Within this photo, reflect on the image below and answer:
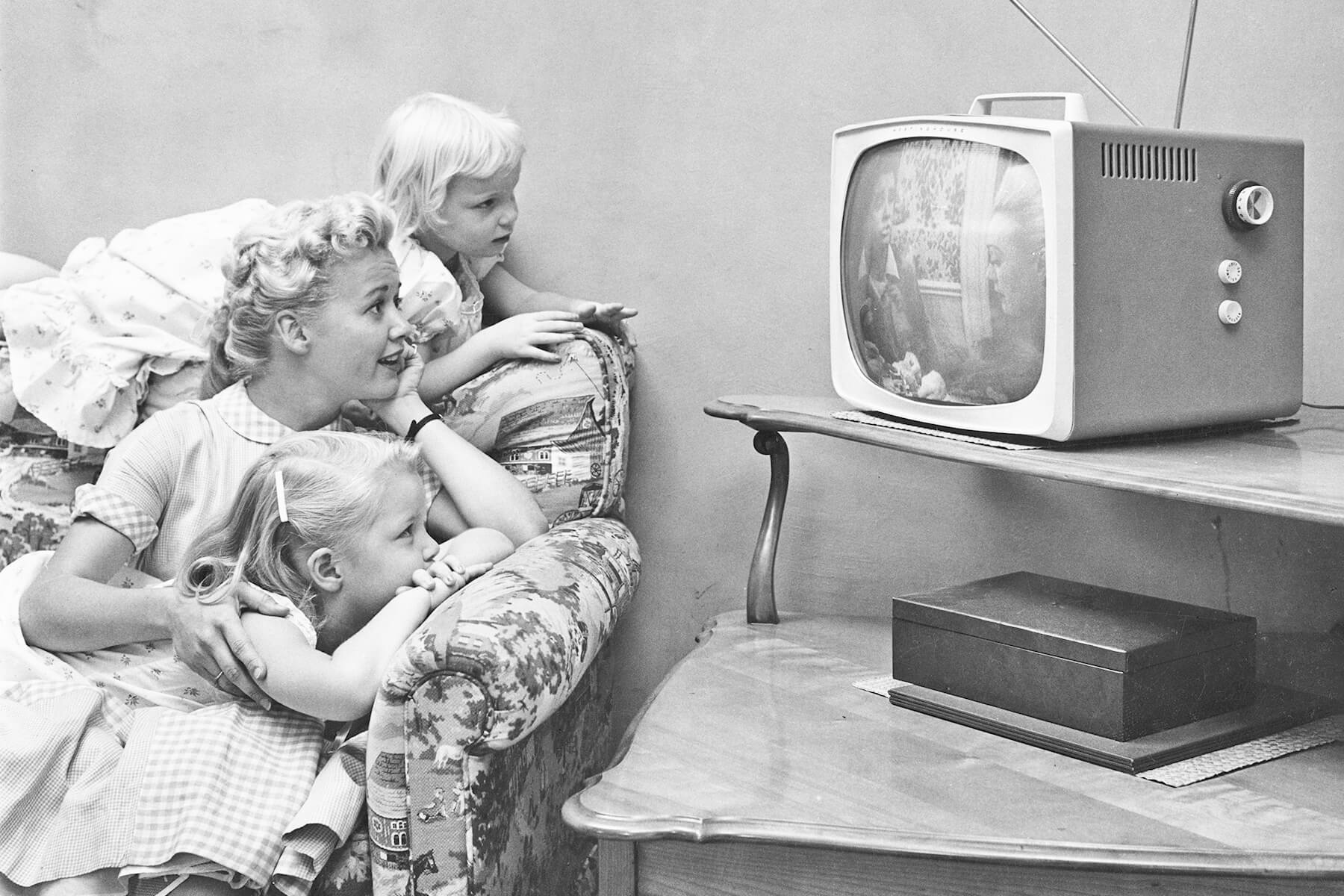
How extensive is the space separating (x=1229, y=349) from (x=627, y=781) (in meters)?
0.74

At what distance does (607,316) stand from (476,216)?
25 centimetres

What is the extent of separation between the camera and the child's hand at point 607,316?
1892mm

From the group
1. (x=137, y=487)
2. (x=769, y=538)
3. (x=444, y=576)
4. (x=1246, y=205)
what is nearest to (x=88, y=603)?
(x=137, y=487)

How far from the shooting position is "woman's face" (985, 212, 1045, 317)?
121 centimetres

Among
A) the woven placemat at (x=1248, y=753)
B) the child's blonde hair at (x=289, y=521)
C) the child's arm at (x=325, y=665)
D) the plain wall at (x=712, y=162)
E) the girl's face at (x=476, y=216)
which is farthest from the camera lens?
the girl's face at (x=476, y=216)

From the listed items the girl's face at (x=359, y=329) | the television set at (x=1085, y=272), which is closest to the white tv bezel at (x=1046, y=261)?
the television set at (x=1085, y=272)

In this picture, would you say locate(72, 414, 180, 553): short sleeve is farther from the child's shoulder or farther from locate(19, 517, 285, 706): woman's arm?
the child's shoulder

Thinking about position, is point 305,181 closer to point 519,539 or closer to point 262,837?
point 519,539

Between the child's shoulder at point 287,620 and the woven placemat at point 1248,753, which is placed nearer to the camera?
the woven placemat at point 1248,753

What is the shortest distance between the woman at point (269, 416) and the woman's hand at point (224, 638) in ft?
0.26

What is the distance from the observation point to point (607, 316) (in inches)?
74.7

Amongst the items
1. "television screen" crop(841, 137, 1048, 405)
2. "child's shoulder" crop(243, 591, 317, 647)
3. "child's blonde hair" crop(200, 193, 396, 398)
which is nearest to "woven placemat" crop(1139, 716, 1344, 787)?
"television screen" crop(841, 137, 1048, 405)

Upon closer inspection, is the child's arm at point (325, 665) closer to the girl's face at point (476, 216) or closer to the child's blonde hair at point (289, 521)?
the child's blonde hair at point (289, 521)

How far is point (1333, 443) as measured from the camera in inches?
50.3
